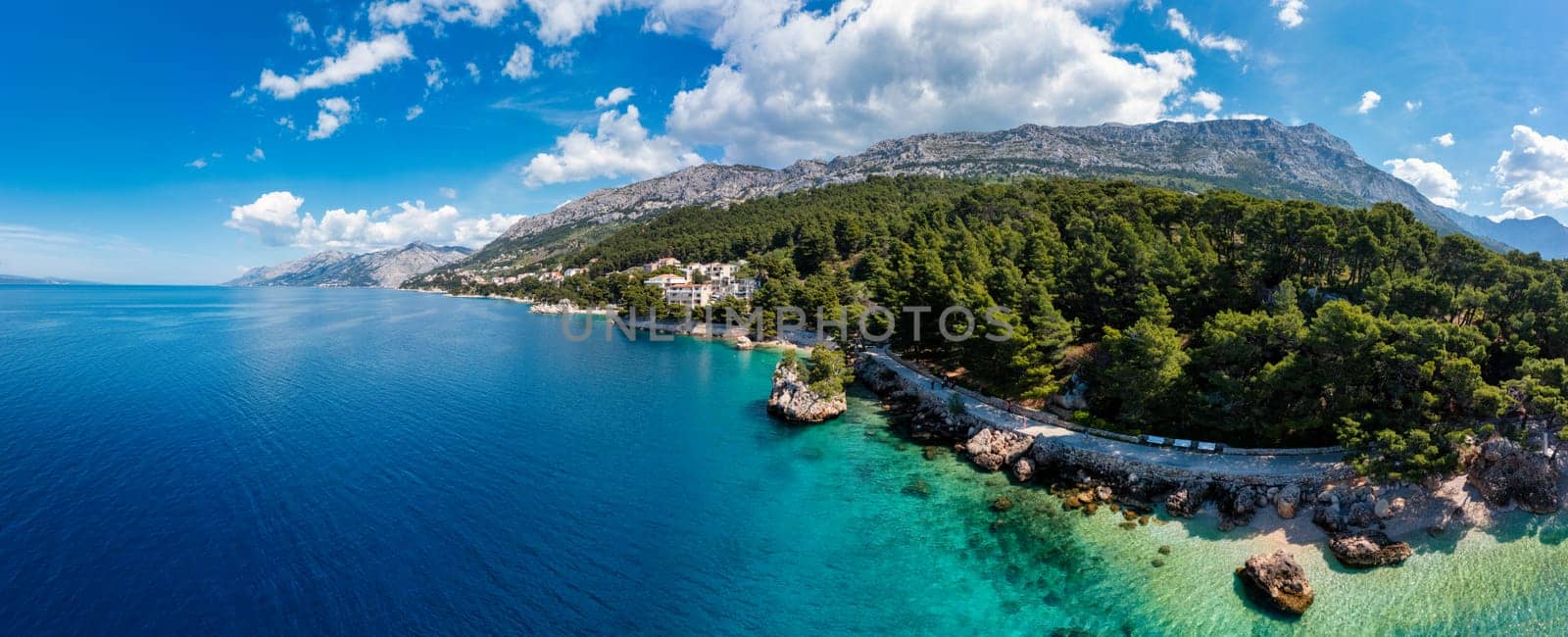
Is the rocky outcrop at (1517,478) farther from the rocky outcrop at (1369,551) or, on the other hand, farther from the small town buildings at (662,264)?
the small town buildings at (662,264)

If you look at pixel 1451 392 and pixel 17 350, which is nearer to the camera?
pixel 1451 392

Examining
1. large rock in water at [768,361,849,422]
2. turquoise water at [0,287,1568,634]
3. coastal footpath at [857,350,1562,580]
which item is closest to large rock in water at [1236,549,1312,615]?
coastal footpath at [857,350,1562,580]

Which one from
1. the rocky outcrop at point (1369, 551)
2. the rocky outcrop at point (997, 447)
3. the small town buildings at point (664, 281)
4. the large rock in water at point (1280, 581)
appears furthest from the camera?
the small town buildings at point (664, 281)

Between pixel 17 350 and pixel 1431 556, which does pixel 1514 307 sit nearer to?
pixel 1431 556

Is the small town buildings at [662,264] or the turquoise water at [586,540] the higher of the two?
the small town buildings at [662,264]

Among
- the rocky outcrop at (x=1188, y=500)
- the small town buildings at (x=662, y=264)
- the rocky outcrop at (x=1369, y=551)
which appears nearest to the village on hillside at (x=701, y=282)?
the small town buildings at (x=662, y=264)

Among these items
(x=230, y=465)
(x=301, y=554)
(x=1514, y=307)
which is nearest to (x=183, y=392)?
(x=230, y=465)

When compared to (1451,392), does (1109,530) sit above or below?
below
